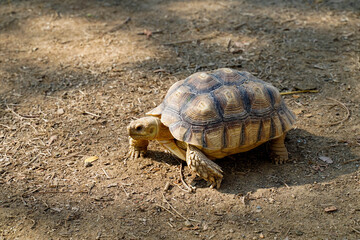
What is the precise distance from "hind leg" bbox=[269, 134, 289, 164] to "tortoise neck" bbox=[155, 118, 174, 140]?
2.94 ft

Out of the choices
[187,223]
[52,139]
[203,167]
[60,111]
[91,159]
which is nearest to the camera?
[187,223]

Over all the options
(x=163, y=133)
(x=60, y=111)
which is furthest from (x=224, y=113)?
(x=60, y=111)

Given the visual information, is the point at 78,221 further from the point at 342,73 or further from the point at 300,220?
the point at 342,73

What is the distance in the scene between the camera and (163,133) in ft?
11.1

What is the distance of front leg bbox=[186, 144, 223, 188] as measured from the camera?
3.10 m

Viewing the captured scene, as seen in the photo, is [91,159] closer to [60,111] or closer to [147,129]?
[147,129]

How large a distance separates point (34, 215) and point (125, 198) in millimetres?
683

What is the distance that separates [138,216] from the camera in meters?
2.93

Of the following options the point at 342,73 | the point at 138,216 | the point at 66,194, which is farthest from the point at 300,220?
the point at 342,73

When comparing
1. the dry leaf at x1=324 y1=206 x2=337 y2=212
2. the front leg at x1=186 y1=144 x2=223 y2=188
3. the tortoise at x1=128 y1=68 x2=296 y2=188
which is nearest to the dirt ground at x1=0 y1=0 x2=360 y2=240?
the dry leaf at x1=324 y1=206 x2=337 y2=212

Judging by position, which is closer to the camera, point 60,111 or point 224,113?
point 224,113

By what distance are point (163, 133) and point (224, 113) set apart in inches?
22.4

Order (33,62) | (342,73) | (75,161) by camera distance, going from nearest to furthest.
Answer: (75,161)
(342,73)
(33,62)

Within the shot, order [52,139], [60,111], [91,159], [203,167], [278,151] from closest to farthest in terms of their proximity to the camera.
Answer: [203,167]
[278,151]
[91,159]
[52,139]
[60,111]
